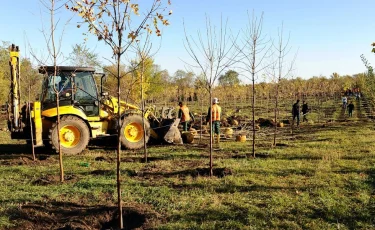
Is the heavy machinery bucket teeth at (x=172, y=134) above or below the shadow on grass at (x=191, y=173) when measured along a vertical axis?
above

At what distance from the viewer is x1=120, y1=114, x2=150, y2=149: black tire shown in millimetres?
10836

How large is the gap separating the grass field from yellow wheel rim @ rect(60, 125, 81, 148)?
0.55 metres

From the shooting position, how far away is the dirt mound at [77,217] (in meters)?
4.62

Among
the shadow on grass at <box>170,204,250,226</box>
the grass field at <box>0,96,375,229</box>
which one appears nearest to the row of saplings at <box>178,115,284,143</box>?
the grass field at <box>0,96,375,229</box>

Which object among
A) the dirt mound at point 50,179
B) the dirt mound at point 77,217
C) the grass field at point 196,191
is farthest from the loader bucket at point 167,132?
the dirt mound at point 77,217

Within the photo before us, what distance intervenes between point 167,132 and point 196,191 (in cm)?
548

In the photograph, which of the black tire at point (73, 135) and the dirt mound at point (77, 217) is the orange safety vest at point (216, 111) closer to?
the black tire at point (73, 135)

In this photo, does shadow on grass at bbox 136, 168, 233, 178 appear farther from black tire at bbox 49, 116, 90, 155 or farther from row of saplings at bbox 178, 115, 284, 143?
row of saplings at bbox 178, 115, 284, 143

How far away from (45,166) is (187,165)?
3.54 metres

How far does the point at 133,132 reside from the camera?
36.3 ft

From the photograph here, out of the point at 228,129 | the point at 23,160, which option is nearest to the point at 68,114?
the point at 23,160

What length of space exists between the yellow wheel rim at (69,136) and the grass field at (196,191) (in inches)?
21.7

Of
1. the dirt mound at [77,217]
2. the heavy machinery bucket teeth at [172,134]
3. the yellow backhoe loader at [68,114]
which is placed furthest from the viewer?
the heavy machinery bucket teeth at [172,134]

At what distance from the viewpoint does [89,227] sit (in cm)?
454
